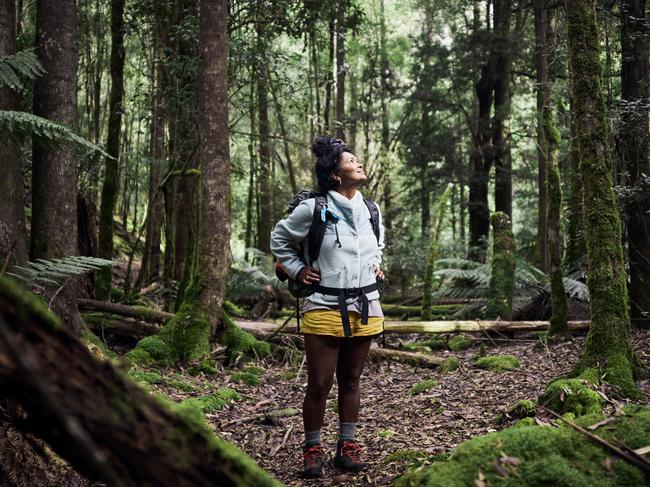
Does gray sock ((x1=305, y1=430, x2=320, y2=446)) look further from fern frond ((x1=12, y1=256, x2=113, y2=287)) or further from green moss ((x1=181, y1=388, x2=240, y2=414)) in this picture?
fern frond ((x1=12, y1=256, x2=113, y2=287))

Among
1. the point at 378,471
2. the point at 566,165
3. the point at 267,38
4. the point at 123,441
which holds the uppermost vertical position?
the point at 267,38

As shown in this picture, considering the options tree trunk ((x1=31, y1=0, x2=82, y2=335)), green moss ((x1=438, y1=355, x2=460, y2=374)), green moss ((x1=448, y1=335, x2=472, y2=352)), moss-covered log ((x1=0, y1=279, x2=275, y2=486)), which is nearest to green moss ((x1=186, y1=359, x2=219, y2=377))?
tree trunk ((x1=31, y1=0, x2=82, y2=335))

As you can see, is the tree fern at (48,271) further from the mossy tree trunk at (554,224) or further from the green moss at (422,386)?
the mossy tree trunk at (554,224)

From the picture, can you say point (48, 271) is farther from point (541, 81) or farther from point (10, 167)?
point (541, 81)

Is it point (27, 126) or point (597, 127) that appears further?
point (597, 127)

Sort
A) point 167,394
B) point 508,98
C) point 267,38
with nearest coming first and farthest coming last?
point 167,394 → point 267,38 → point 508,98

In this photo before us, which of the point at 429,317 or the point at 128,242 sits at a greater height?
the point at 128,242

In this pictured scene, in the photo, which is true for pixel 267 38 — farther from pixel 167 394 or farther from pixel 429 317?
pixel 167 394

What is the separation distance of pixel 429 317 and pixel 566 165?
9776 millimetres

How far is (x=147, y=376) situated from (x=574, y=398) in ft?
13.6

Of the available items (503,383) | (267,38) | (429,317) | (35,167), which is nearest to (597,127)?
(503,383)

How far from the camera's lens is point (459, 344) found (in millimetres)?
9492

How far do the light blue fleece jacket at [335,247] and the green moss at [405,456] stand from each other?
1.16m

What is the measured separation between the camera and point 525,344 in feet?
29.9
